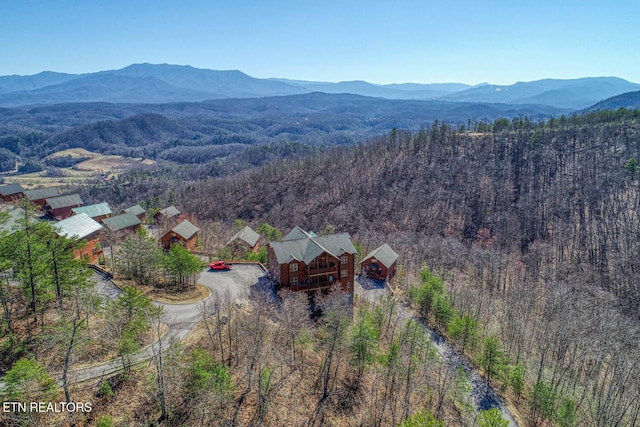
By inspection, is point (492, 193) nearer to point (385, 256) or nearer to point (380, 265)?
point (385, 256)

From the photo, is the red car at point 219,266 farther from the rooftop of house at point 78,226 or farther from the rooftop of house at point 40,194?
the rooftop of house at point 40,194

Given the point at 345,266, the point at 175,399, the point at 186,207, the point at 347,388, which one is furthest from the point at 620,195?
the point at 186,207

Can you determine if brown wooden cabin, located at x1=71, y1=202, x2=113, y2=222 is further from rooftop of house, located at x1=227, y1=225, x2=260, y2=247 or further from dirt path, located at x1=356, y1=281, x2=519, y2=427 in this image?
dirt path, located at x1=356, y1=281, x2=519, y2=427

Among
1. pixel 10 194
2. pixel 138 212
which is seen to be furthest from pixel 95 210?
pixel 138 212

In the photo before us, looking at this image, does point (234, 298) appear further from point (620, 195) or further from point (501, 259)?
point (620, 195)

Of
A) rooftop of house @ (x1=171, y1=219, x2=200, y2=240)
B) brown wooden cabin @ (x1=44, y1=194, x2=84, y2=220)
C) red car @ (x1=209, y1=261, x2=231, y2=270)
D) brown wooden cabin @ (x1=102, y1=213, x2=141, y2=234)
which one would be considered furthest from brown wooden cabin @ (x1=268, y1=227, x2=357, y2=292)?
brown wooden cabin @ (x1=44, y1=194, x2=84, y2=220)

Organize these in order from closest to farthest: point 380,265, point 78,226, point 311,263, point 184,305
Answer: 1. point 184,305
2. point 311,263
3. point 78,226
4. point 380,265
